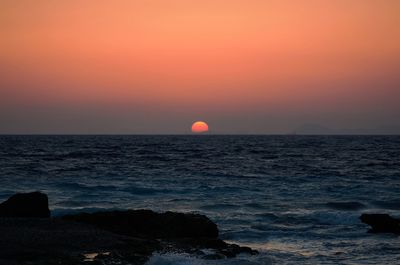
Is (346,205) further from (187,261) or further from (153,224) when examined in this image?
(187,261)

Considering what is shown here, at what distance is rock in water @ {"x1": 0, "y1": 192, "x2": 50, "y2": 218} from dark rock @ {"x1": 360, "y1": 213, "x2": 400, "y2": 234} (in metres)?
12.7

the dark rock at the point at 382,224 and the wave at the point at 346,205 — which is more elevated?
the dark rock at the point at 382,224

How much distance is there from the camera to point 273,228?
21.5 meters

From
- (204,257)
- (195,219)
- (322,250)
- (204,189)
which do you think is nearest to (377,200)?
(204,189)

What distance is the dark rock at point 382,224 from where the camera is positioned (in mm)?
20250

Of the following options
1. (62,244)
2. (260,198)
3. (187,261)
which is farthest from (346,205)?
(62,244)

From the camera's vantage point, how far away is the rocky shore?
12.7 meters

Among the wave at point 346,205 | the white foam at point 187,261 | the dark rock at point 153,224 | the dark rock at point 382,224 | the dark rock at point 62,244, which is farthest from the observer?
the wave at point 346,205

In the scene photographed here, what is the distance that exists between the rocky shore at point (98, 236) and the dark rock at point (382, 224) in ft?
23.1

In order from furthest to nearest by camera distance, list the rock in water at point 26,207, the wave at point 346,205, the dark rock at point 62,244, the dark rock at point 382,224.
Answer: the wave at point 346,205 → the dark rock at point 382,224 → the rock in water at point 26,207 → the dark rock at point 62,244

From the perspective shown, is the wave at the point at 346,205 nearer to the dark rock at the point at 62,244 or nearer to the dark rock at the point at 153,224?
the dark rock at the point at 153,224

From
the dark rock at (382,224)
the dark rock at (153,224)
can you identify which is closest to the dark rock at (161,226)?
the dark rock at (153,224)

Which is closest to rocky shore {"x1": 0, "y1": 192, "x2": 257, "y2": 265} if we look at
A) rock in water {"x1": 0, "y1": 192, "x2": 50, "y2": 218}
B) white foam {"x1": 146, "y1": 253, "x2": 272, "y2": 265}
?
rock in water {"x1": 0, "y1": 192, "x2": 50, "y2": 218}

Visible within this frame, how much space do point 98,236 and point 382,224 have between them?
11.7 m
